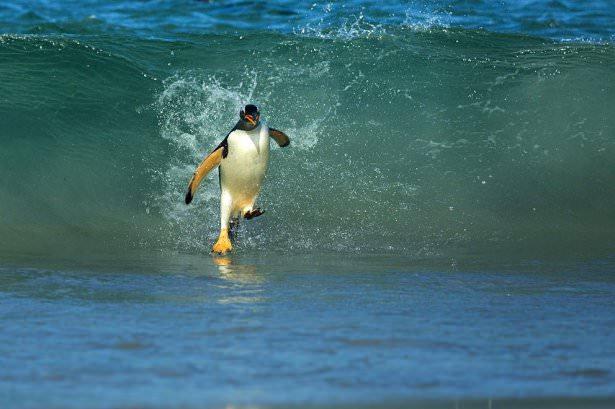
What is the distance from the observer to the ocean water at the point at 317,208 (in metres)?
4.57

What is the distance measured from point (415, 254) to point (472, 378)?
3.86 meters

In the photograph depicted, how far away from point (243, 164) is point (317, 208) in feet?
5.85

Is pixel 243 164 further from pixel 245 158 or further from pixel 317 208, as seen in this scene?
pixel 317 208

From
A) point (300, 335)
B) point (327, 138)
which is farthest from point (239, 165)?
point (300, 335)

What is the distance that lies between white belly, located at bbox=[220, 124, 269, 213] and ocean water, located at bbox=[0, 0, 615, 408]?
0.44 meters

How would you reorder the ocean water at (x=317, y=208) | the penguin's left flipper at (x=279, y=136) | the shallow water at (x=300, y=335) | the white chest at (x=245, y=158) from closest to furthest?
1. the shallow water at (x=300, y=335)
2. the ocean water at (x=317, y=208)
3. the white chest at (x=245, y=158)
4. the penguin's left flipper at (x=279, y=136)

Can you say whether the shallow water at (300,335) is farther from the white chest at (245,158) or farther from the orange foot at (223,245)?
the white chest at (245,158)

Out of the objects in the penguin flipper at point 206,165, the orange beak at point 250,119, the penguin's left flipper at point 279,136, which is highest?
the orange beak at point 250,119

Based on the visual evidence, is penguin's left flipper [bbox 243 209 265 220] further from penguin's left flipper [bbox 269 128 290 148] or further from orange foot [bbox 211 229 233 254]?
penguin's left flipper [bbox 269 128 290 148]

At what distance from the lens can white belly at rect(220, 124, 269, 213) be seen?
8812 millimetres

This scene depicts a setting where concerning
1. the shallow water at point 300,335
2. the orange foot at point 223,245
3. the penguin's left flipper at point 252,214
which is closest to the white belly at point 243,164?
the penguin's left flipper at point 252,214

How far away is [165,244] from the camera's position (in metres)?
8.82

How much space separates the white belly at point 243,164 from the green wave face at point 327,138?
0.45 meters

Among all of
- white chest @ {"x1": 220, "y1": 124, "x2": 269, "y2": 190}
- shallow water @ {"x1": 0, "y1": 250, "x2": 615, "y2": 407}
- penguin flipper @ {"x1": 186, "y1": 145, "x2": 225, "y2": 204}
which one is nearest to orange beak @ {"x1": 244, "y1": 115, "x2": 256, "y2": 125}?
white chest @ {"x1": 220, "y1": 124, "x2": 269, "y2": 190}
